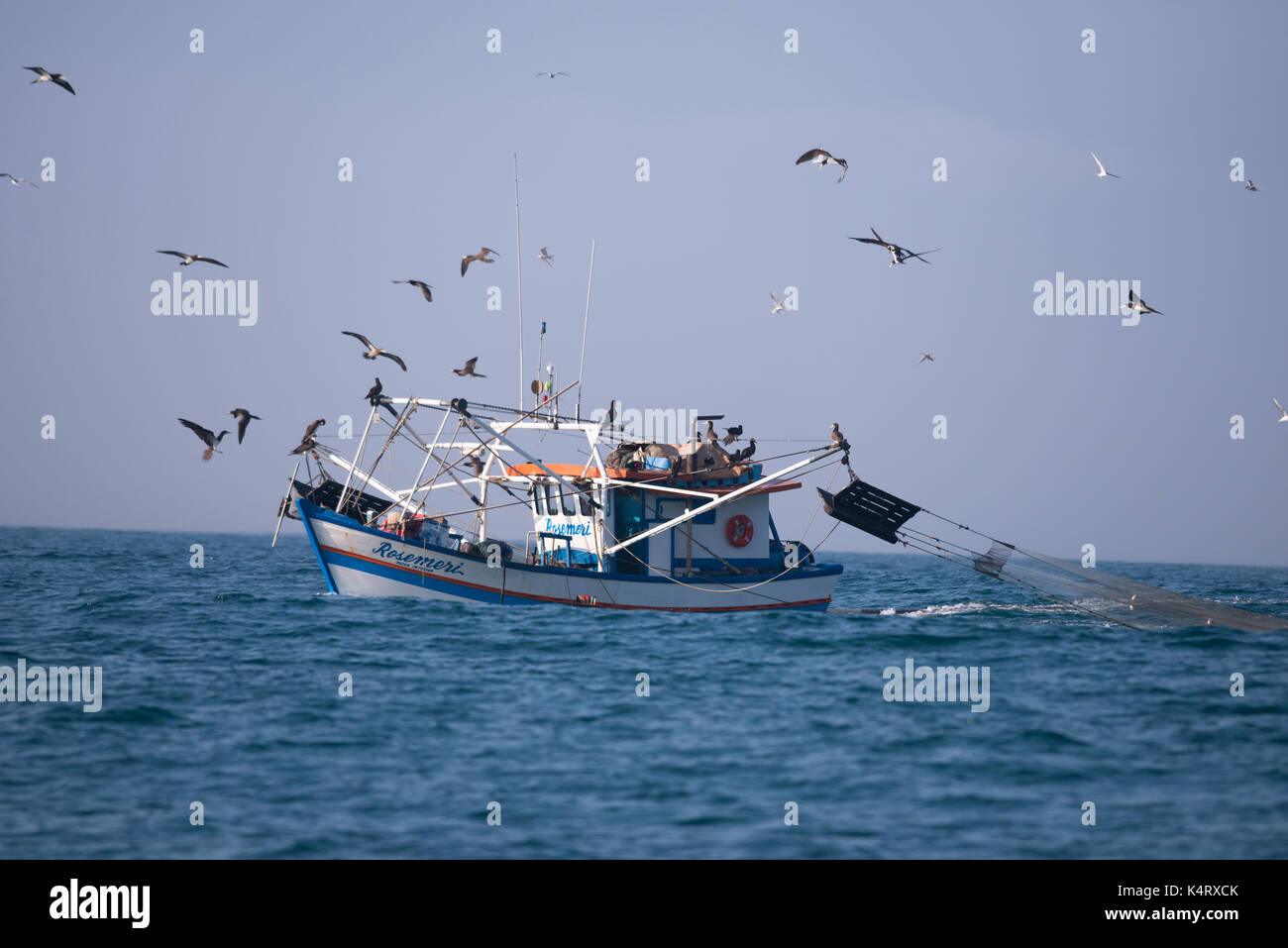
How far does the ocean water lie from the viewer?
11094mm

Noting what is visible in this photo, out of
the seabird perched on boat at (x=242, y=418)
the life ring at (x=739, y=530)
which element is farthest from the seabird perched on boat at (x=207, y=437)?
the life ring at (x=739, y=530)

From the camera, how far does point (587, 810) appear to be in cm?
1187

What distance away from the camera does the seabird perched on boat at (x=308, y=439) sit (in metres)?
28.0

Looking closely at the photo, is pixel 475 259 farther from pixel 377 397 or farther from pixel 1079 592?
pixel 1079 592

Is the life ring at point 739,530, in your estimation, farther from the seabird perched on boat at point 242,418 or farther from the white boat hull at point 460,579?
the seabird perched on boat at point 242,418

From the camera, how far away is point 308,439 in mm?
28281

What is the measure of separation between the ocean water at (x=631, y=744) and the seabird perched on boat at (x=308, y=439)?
4.60 m

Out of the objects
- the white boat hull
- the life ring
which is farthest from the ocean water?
the life ring

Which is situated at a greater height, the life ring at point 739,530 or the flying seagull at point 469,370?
the flying seagull at point 469,370

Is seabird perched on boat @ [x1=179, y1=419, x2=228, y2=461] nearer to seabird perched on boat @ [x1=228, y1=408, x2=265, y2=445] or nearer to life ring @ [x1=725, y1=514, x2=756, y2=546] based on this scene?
seabird perched on boat @ [x1=228, y1=408, x2=265, y2=445]

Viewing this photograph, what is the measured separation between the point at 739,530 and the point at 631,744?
16.0 m

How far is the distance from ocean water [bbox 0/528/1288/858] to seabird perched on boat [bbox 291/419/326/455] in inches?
181
